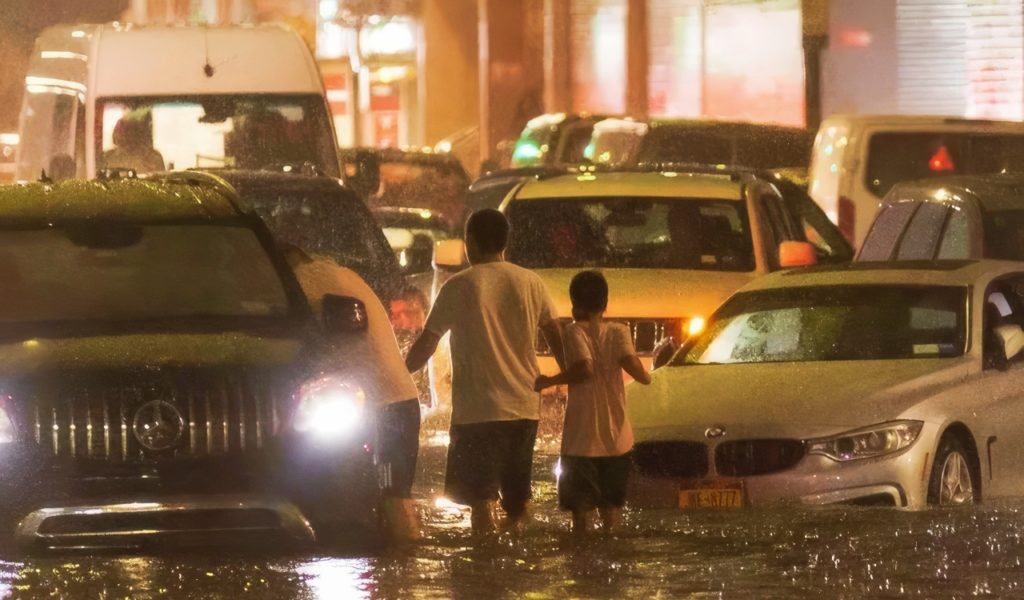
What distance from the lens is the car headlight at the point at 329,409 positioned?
31.2 ft

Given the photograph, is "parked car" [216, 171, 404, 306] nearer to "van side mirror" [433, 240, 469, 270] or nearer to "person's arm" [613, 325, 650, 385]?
"van side mirror" [433, 240, 469, 270]

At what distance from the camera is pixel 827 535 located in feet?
35.2

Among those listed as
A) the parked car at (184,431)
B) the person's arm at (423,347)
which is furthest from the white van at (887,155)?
the parked car at (184,431)

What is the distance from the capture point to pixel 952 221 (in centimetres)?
→ 1638

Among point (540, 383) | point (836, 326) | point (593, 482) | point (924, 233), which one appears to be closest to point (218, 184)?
point (540, 383)

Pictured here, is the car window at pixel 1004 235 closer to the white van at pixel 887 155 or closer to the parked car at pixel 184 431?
the white van at pixel 887 155

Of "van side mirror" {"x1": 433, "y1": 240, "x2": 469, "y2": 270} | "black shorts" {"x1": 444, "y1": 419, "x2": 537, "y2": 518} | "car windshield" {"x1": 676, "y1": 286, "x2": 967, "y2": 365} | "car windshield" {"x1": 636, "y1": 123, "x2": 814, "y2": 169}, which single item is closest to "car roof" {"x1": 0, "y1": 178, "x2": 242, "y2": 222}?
"black shorts" {"x1": 444, "y1": 419, "x2": 537, "y2": 518}

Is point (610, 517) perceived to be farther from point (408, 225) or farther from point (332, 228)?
point (408, 225)

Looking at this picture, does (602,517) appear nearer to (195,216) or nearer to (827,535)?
(827,535)

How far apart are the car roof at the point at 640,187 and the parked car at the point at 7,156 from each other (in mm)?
22820

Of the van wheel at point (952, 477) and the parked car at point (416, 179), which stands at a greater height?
the van wheel at point (952, 477)

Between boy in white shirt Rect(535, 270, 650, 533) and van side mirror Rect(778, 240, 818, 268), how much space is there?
4743 millimetres

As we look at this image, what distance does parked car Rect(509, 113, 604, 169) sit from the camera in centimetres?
2761

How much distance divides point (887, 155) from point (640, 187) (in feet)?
22.2
